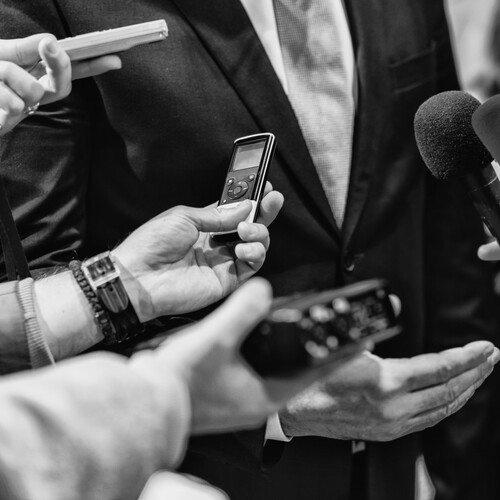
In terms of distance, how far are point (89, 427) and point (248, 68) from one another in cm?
73

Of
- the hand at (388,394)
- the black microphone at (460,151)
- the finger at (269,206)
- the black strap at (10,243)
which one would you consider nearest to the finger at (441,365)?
the hand at (388,394)

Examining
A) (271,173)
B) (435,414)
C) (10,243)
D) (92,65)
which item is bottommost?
(435,414)

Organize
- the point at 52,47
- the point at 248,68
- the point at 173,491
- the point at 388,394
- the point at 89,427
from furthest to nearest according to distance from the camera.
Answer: the point at 248,68
the point at 388,394
the point at 52,47
the point at 173,491
the point at 89,427

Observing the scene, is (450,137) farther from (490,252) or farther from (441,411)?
(441,411)

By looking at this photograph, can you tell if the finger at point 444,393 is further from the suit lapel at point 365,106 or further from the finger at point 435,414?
the suit lapel at point 365,106

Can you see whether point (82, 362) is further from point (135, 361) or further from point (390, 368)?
point (390, 368)

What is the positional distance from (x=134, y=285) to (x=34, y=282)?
13 centimetres

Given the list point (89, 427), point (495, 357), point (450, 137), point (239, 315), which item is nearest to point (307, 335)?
point (239, 315)

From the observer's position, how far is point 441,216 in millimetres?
1337

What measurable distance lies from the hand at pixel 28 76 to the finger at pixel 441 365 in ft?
1.76

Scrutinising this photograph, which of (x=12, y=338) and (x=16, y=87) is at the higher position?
(x=16, y=87)

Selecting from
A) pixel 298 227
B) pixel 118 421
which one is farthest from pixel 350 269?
pixel 118 421

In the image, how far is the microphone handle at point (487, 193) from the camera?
0.87 metres

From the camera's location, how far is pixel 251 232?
0.97 metres
